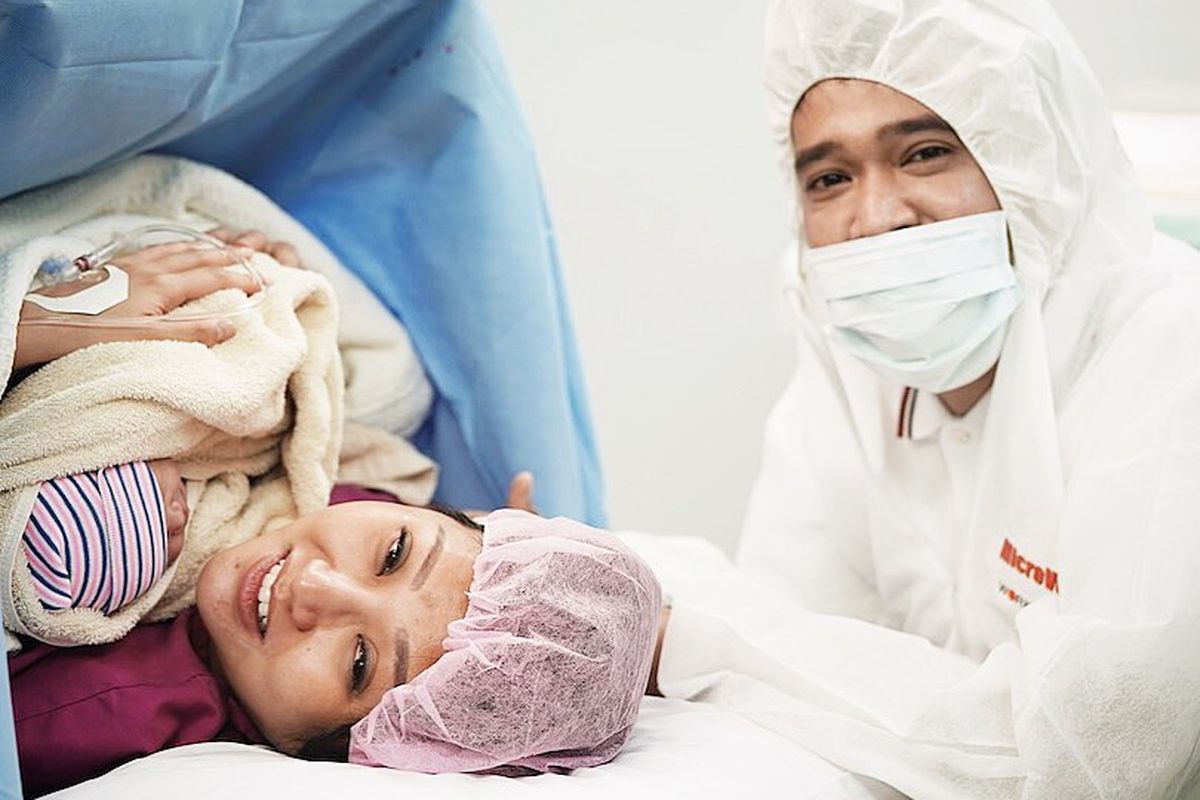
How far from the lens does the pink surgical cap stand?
102cm

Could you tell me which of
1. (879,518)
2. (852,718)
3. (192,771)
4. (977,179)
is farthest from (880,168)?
(192,771)

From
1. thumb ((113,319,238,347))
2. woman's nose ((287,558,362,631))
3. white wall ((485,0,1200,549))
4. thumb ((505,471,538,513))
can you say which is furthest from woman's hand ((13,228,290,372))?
white wall ((485,0,1200,549))

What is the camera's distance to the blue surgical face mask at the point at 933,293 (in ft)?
4.50

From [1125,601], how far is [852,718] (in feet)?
0.84

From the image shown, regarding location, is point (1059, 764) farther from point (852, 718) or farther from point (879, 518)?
point (879, 518)

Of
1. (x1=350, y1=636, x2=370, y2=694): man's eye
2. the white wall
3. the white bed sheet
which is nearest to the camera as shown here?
the white bed sheet

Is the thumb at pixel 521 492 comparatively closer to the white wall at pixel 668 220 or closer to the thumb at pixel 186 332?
the thumb at pixel 186 332

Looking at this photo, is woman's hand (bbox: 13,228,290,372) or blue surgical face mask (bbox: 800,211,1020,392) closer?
woman's hand (bbox: 13,228,290,372)

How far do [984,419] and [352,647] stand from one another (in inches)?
31.0

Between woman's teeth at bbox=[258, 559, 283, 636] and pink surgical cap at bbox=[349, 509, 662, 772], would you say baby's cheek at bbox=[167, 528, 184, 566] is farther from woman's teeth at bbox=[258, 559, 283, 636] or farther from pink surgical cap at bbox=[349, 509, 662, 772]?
pink surgical cap at bbox=[349, 509, 662, 772]

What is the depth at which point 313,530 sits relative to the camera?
3.66 feet

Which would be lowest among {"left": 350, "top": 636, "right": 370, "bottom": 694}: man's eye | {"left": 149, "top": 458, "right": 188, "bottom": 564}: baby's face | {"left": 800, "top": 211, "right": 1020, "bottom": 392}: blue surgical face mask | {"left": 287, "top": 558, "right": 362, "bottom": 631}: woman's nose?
{"left": 350, "top": 636, "right": 370, "bottom": 694}: man's eye

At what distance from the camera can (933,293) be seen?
137cm

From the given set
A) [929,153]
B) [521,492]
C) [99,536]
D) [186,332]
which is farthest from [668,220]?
[99,536]
